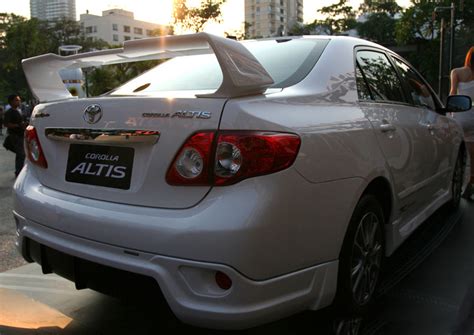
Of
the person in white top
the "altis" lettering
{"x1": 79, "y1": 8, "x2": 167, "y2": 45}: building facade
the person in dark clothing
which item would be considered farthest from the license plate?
{"x1": 79, "y1": 8, "x2": 167, "y2": 45}: building facade

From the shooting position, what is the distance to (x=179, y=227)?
6.42ft

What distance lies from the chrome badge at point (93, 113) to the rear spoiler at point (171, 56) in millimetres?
468

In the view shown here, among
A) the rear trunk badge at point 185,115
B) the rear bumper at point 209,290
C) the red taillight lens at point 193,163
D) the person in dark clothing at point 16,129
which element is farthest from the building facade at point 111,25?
the rear bumper at point 209,290

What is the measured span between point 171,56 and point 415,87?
2.32 m

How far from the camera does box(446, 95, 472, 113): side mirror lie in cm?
447

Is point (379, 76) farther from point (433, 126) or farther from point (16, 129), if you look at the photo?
point (16, 129)

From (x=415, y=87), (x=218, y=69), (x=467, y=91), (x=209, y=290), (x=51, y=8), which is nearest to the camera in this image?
(x=209, y=290)

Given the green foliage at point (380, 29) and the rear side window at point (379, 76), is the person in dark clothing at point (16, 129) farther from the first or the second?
the green foliage at point (380, 29)

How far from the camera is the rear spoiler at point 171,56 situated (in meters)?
2.10

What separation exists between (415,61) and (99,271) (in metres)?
48.9

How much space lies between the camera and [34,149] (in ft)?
8.84

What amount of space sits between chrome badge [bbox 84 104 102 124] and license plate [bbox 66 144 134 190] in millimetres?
127

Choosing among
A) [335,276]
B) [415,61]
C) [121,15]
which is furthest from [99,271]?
[121,15]

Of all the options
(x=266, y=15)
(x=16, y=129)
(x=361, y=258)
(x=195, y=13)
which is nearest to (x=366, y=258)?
(x=361, y=258)
